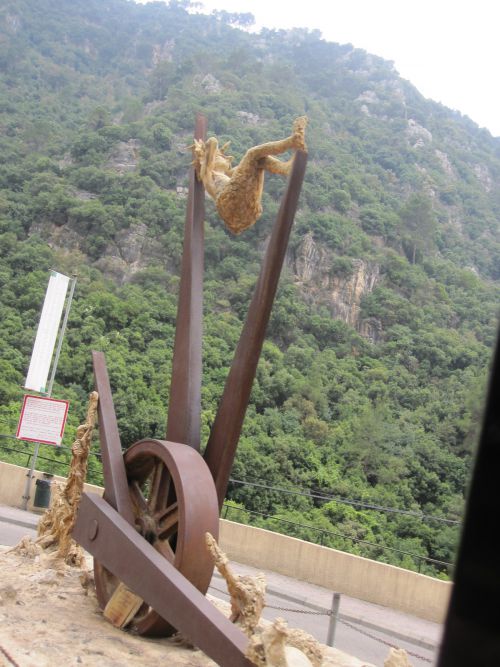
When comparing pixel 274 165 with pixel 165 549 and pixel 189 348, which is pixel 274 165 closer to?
pixel 189 348

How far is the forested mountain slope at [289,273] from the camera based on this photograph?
2094cm

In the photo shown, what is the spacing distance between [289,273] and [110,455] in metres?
33.7

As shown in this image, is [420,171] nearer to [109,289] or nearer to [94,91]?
[94,91]

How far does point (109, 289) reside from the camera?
3191cm

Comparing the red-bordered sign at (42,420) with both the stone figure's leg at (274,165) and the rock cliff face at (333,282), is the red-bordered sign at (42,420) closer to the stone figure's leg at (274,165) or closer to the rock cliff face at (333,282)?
the stone figure's leg at (274,165)

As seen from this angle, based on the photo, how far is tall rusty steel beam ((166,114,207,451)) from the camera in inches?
210

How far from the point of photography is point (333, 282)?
1539 inches

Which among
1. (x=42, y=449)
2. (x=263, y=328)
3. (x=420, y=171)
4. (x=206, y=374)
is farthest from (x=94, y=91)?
(x=263, y=328)

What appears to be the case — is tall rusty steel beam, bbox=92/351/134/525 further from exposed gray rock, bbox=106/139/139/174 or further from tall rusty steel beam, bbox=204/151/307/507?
exposed gray rock, bbox=106/139/139/174

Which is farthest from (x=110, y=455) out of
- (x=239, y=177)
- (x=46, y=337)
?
(x=46, y=337)

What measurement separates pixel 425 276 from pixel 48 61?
48.4 metres

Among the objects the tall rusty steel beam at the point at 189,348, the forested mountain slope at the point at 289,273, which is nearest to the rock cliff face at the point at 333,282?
the forested mountain slope at the point at 289,273

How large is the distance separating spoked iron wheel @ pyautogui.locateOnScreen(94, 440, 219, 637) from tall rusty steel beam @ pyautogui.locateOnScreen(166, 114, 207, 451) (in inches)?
13.4

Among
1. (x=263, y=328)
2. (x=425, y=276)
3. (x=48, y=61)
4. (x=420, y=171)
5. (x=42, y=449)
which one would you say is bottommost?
(x=42, y=449)
